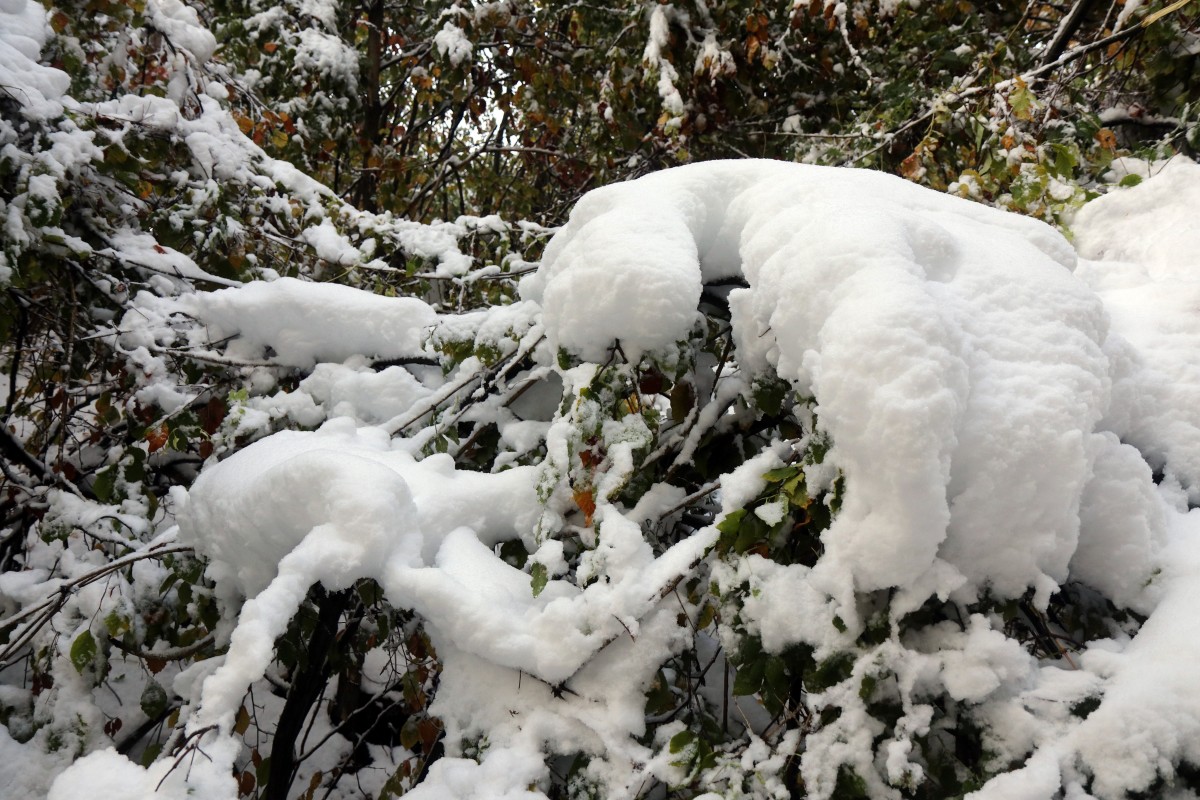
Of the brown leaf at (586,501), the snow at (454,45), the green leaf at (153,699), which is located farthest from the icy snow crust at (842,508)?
the snow at (454,45)

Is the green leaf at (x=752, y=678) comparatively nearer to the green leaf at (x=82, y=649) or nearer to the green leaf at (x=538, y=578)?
the green leaf at (x=538, y=578)

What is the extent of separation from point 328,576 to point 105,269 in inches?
73.3

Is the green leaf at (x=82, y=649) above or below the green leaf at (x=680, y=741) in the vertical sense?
below

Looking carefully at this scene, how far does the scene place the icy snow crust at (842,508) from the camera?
2.58 feet

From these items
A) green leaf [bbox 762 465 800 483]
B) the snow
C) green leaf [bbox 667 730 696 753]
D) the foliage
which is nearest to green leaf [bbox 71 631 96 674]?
the foliage

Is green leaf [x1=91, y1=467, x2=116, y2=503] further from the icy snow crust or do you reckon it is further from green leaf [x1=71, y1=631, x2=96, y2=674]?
the icy snow crust

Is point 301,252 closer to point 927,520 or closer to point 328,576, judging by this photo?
point 328,576

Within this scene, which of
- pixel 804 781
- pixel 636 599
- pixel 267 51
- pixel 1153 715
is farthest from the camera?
pixel 267 51

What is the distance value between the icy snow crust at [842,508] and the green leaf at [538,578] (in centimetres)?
3

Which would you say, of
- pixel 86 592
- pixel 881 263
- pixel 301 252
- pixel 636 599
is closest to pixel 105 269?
pixel 301 252

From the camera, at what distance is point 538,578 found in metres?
1.08

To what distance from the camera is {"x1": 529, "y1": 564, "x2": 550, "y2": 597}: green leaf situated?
1070 mm

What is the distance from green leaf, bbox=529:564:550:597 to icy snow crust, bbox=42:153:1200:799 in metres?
0.03

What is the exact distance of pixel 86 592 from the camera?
1.75 m
